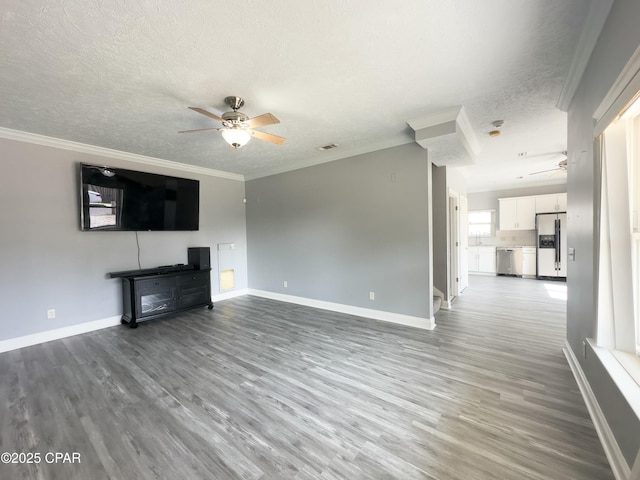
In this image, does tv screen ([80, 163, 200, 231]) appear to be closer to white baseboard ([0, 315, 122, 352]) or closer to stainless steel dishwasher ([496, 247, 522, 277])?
white baseboard ([0, 315, 122, 352])

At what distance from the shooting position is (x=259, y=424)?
71.2 inches

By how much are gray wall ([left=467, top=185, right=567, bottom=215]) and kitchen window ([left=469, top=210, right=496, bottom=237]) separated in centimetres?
18

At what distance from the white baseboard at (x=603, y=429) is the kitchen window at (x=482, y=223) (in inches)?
255

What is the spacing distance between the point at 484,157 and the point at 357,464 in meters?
4.96

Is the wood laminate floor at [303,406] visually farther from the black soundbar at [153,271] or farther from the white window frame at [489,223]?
the white window frame at [489,223]

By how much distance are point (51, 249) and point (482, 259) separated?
9.45 m

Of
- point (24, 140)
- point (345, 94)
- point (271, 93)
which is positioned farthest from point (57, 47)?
point (24, 140)

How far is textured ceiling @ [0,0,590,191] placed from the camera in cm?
153

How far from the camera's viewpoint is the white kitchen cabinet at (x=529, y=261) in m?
6.94

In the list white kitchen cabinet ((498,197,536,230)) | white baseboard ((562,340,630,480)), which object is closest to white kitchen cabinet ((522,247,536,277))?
white kitchen cabinet ((498,197,536,230))

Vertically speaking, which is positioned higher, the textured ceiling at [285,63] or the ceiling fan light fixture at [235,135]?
the textured ceiling at [285,63]

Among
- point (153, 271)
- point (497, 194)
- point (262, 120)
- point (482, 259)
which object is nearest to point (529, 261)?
point (482, 259)

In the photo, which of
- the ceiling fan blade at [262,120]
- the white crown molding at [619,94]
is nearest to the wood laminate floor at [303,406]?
the white crown molding at [619,94]

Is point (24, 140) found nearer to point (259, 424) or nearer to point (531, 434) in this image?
point (259, 424)
